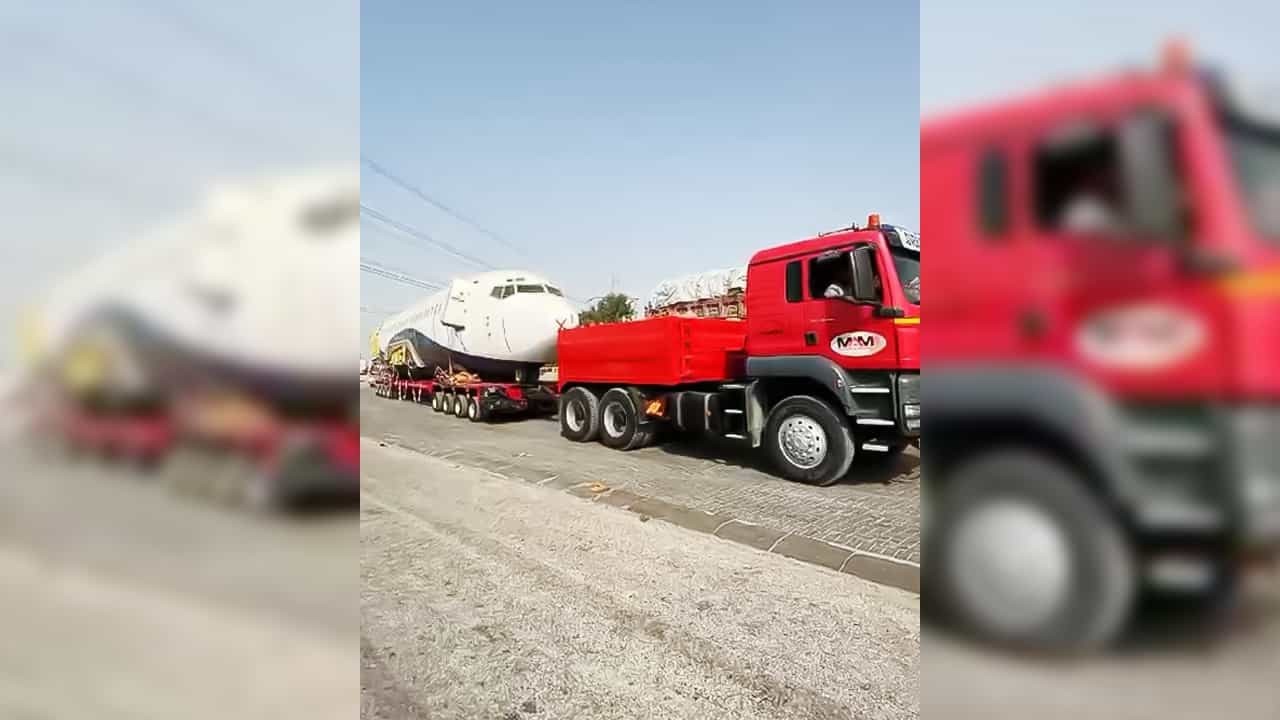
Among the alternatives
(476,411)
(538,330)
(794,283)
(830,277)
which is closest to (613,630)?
(830,277)

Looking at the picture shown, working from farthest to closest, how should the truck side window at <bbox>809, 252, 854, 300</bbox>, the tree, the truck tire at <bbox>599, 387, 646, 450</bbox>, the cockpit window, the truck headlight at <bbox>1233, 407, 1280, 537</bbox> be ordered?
the tree → the truck tire at <bbox>599, 387, 646, 450</bbox> → the truck side window at <bbox>809, 252, 854, 300</bbox> → the cockpit window → the truck headlight at <bbox>1233, 407, 1280, 537</bbox>

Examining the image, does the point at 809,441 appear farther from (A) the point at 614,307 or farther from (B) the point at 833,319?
(A) the point at 614,307

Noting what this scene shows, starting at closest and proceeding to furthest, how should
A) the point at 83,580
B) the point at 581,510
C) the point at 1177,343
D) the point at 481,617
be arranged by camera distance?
the point at 1177,343 → the point at 83,580 → the point at 481,617 → the point at 581,510

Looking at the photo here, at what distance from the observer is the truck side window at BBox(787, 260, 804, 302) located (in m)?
5.70

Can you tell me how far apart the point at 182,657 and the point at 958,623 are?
0.92m

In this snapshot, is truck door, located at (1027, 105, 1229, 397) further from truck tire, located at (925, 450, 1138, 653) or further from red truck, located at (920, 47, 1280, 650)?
truck tire, located at (925, 450, 1138, 653)

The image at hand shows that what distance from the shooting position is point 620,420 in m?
8.34

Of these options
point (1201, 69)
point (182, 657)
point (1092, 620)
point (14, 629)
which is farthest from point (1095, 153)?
point (14, 629)

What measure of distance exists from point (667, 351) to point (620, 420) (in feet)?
4.84

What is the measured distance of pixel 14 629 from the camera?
2.56ft

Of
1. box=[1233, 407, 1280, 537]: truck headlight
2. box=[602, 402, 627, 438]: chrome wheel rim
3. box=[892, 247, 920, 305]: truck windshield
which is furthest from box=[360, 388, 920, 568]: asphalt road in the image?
box=[1233, 407, 1280, 537]: truck headlight

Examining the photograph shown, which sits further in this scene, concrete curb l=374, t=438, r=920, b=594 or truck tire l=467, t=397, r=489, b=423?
truck tire l=467, t=397, r=489, b=423

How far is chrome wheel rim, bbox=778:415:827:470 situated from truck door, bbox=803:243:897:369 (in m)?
0.71

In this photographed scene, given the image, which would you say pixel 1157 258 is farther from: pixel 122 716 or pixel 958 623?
pixel 122 716
